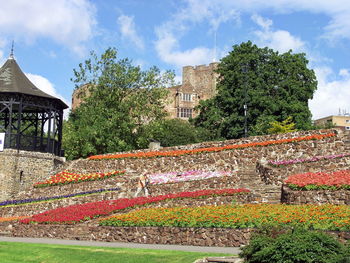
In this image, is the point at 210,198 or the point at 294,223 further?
the point at 210,198

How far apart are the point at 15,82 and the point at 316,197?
23926 mm

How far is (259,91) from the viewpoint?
50156mm

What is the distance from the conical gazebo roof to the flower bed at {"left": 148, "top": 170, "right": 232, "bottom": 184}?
36.2 ft

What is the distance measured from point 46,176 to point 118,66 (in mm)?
14895

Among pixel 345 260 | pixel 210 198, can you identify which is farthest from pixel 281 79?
pixel 345 260

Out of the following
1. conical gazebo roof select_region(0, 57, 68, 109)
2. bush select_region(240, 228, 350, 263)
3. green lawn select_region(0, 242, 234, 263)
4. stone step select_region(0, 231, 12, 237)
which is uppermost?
conical gazebo roof select_region(0, 57, 68, 109)

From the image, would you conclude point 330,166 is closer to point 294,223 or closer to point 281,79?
point 294,223

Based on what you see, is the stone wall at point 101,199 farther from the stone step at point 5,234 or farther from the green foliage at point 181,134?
the green foliage at point 181,134

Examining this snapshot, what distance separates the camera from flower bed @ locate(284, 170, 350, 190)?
20.7 meters

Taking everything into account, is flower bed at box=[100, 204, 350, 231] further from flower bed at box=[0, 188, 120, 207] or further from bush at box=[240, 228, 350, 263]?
flower bed at box=[0, 188, 120, 207]

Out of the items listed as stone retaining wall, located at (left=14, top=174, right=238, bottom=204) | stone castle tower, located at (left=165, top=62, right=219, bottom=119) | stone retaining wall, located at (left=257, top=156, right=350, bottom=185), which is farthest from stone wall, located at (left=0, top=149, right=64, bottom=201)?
stone castle tower, located at (left=165, top=62, right=219, bottom=119)

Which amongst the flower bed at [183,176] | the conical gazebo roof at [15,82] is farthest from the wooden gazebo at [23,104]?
the flower bed at [183,176]

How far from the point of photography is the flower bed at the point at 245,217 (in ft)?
53.5

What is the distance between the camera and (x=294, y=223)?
16.3 m
